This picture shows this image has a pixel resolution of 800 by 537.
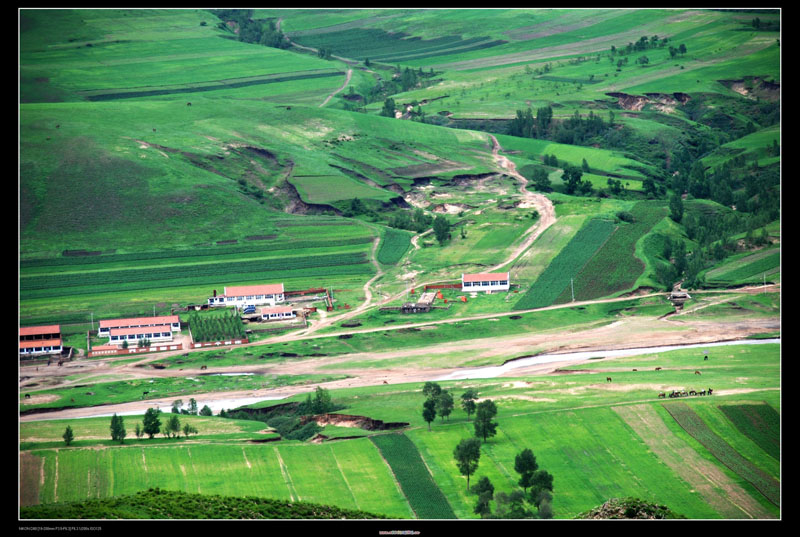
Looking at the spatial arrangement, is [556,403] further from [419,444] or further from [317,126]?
[317,126]

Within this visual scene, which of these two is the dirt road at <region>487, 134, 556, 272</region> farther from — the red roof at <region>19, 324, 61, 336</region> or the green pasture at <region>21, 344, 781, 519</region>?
the red roof at <region>19, 324, 61, 336</region>

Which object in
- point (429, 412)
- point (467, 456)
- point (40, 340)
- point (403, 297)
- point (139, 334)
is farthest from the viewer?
point (403, 297)

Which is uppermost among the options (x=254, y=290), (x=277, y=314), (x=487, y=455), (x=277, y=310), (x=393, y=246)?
(x=393, y=246)

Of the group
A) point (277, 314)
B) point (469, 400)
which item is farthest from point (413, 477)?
point (277, 314)

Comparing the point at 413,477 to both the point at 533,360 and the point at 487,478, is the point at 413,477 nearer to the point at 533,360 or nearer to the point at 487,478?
the point at 487,478
